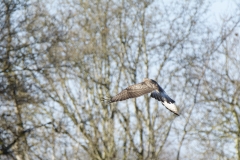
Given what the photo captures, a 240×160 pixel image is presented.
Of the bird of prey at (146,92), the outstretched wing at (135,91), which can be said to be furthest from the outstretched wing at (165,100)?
the outstretched wing at (135,91)

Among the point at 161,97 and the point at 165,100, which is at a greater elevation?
the point at 161,97

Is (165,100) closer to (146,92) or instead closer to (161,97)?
(161,97)

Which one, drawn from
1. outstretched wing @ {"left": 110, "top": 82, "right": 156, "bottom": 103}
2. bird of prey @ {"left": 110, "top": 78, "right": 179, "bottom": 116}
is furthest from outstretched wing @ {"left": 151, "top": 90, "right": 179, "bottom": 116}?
outstretched wing @ {"left": 110, "top": 82, "right": 156, "bottom": 103}

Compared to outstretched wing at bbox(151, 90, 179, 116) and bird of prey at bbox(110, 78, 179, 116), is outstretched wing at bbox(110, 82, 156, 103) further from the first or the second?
outstretched wing at bbox(151, 90, 179, 116)

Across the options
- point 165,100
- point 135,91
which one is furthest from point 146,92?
point 165,100

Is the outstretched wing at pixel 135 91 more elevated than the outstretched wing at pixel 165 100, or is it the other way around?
the outstretched wing at pixel 135 91

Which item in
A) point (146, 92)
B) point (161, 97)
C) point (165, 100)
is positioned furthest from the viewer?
point (146, 92)

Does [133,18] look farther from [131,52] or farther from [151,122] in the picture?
[151,122]

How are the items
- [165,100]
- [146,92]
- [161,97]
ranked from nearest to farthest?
[165,100] → [161,97] → [146,92]

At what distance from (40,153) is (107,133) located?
3.75m

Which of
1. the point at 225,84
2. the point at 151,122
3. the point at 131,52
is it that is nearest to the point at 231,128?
the point at 225,84

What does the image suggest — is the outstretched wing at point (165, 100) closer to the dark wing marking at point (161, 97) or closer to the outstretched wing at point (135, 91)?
the dark wing marking at point (161, 97)

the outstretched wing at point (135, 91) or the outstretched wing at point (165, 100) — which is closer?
the outstretched wing at point (165, 100)

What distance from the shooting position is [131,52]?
85.8 ft
